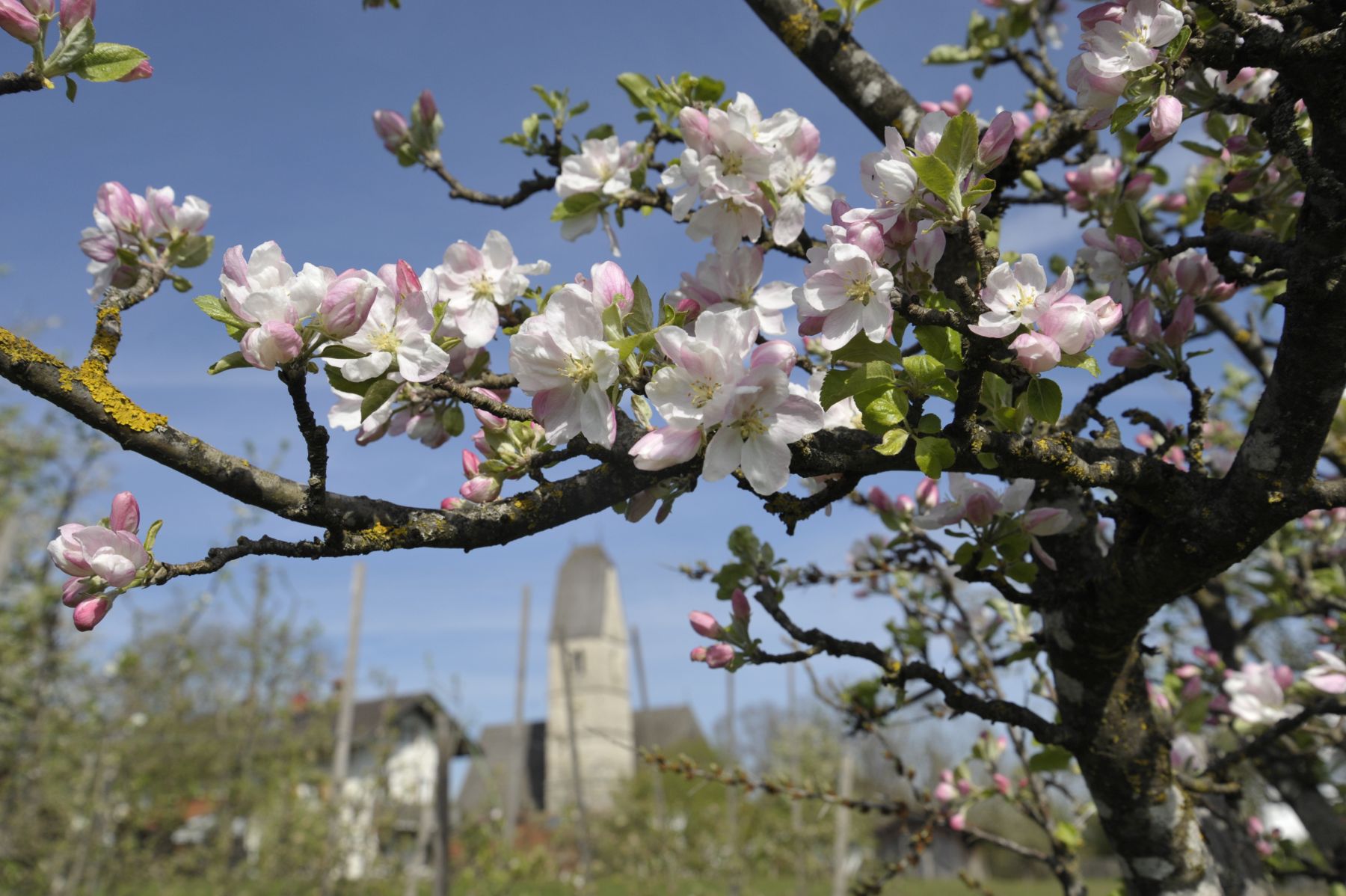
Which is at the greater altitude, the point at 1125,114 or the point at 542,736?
the point at 542,736

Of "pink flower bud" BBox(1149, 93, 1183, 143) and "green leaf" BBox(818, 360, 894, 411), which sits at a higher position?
"pink flower bud" BBox(1149, 93, 1183, 143)

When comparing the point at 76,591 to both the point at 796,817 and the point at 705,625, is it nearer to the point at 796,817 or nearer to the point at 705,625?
the point at 705,625

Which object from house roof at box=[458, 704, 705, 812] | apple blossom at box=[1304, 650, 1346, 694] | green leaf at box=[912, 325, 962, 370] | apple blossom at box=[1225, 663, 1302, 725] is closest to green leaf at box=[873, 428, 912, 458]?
green leaf at box=[912, 325, 962, 370]

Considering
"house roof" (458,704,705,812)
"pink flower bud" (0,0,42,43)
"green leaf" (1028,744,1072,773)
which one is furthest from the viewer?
"house roof" (458,704,705,812)

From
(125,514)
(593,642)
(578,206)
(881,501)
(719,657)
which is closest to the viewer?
(125,514)

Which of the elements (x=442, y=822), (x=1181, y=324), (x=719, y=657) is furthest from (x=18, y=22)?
(x=442, y=822)

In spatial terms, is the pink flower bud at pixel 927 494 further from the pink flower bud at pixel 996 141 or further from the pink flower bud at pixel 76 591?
the pink flower bud at pixel 76 591

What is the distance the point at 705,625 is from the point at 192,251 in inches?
52.5

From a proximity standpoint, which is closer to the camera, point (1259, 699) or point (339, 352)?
point (339, 352)

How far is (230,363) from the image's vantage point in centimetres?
112

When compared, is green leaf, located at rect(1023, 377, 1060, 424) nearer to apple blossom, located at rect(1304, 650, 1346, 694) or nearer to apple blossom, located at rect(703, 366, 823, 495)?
apple blossom, located at rect(703, 366, 823, 495)

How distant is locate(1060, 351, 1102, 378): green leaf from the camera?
1.14 m

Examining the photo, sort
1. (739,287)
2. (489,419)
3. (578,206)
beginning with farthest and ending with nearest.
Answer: (578,206)
(739,287)
(489,419)

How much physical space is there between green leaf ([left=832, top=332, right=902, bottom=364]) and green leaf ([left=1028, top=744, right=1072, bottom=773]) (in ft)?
Result: 4.52
